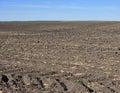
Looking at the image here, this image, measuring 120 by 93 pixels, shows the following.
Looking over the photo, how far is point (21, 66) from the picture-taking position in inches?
567

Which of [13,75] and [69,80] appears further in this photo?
[13,75]

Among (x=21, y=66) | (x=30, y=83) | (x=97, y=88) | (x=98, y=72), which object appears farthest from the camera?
(x=21, y=66)

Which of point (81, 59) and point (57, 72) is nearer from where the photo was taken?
point (57, 72)

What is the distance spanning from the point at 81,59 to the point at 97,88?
565 cm

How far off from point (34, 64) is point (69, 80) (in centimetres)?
374

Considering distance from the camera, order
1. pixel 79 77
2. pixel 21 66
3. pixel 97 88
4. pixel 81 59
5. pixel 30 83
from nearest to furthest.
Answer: pixel 97 88 < pixel 30 83 < pixel 79 77 < pixel 21 66 < pixel 81 59

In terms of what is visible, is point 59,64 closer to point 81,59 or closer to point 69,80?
point 81,59

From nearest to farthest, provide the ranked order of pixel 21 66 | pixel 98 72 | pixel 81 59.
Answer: pixel 98 72 < pixel 21 66 < pixel 81 59

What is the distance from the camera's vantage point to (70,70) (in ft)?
43.2

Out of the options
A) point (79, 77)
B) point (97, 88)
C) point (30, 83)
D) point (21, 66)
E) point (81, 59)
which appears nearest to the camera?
point (97, 88)

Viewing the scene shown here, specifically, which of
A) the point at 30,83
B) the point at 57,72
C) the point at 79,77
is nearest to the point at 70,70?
the point at 57,72

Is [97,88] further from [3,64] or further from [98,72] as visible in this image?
[3,64]

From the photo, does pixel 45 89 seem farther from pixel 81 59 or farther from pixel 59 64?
pixel 81 59

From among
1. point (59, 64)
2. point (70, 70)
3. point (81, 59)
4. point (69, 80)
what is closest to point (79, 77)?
point (69, 80)
